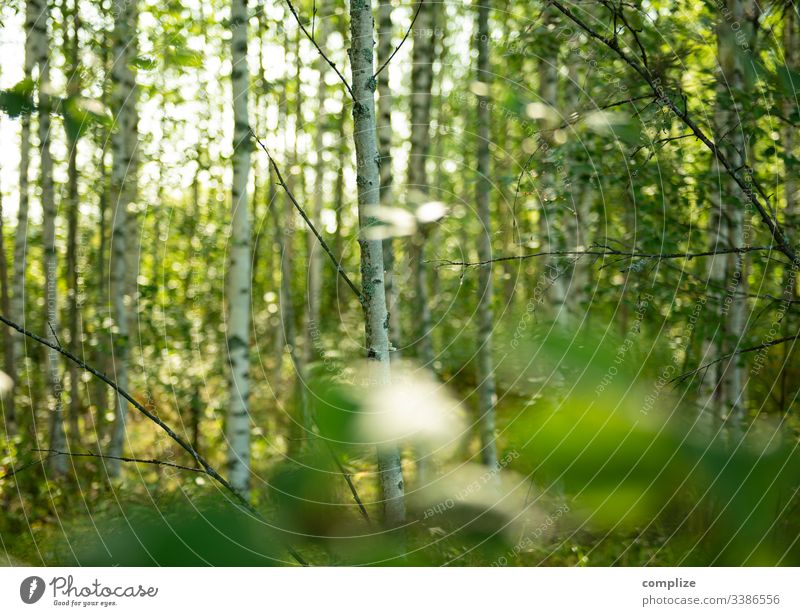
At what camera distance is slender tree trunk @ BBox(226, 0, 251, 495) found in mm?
5309

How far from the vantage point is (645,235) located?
5.06 meters

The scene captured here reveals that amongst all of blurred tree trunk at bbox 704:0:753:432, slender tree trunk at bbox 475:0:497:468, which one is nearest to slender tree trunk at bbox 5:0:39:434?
slender tree trunk at bbox 475:0:497:468

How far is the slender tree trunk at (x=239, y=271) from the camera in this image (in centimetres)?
Result: 531

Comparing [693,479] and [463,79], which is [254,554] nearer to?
[693,479]

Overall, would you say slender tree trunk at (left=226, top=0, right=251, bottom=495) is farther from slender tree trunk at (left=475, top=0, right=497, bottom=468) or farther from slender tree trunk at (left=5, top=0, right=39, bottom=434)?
slender tree trunk at (left=475, top=0, right=497, bottom=468)

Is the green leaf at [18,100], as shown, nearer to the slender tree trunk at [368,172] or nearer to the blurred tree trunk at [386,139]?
the slender tree trunk at [368,172]

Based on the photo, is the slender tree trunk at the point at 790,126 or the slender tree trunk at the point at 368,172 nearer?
the slender tree trunk at the point at 368,172

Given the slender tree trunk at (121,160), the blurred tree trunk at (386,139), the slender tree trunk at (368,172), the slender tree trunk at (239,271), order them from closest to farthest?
the slender tree trunk at (368,172)
the slender tree trunk at (239,271)
the blurred tree trunk at (386,139)
the slender tree trunk at (121,160)

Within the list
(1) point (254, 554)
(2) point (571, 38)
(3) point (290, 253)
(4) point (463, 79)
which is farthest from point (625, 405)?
(3) point (290, 253)

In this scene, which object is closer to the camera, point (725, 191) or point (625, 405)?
point (625, 405)

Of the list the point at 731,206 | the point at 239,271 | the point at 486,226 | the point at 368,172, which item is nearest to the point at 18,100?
the point at 368,172

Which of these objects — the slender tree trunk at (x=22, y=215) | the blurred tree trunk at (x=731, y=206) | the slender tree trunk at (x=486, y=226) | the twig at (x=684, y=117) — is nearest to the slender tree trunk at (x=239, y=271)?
the slender tree trunk at (x=22, y=215)

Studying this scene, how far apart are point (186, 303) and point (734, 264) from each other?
10221 mm

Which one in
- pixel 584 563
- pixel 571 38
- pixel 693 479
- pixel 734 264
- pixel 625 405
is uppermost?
pixel 571 38
